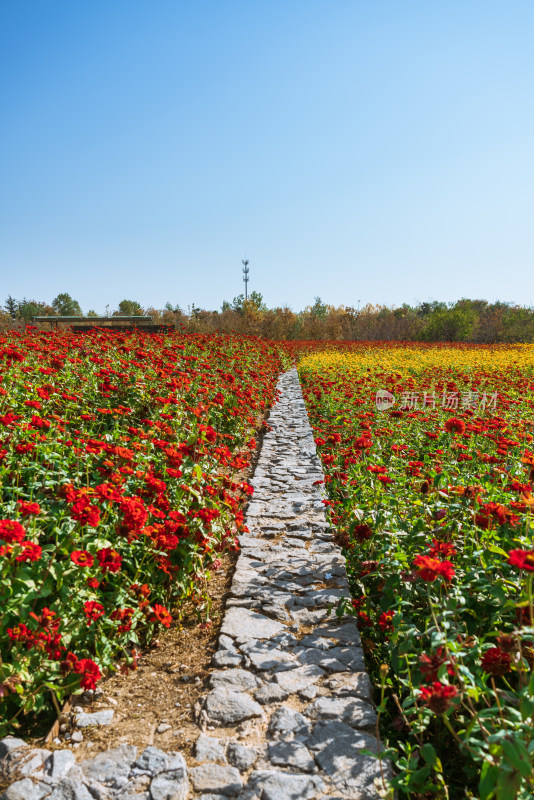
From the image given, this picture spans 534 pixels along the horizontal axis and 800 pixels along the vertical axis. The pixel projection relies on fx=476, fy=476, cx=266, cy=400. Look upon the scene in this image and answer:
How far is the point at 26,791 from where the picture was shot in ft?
5.85

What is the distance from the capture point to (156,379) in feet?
19.4

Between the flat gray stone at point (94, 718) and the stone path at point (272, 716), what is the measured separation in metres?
0.20

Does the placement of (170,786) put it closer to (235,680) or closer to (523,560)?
(235,680)

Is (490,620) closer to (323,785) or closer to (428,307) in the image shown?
(323,785)

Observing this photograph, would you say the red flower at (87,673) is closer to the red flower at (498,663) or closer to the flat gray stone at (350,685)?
the flat gray stone at (350,685)

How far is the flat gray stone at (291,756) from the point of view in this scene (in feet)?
6.45

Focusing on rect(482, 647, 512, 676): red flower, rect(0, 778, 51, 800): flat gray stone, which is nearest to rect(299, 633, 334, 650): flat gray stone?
rect(482, 647, 512, 676): red flower

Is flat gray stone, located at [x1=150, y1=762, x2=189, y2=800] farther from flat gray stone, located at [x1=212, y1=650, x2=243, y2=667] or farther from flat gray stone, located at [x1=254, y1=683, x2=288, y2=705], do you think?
flat gray stone, located at [x1=212, y1=650, x2=243, y2=667]

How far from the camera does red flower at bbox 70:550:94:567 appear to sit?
216cm
